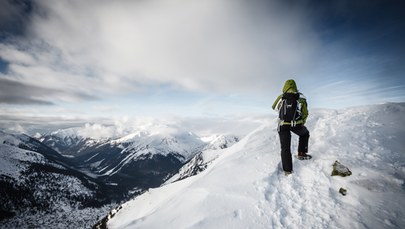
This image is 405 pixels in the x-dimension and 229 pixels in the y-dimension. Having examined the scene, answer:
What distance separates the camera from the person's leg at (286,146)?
8.80 metres

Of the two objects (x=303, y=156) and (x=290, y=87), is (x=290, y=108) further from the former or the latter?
(x=303, y=156)

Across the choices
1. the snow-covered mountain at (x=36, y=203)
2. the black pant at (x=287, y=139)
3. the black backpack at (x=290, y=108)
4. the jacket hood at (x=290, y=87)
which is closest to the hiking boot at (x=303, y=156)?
the black pant at (x=287, y=139)

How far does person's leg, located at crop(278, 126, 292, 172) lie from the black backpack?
0.55m

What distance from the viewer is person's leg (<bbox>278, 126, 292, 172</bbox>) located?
28.9 feet

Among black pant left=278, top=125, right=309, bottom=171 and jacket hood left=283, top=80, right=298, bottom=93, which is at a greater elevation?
jacket hood left=283, top=80, right=298, bottom=93

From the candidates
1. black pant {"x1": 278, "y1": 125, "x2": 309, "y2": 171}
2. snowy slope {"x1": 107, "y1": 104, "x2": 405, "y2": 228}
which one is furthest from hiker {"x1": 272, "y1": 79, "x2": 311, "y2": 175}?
snowy slope {"x1": 107, "y1": 104, "x2": 405, "y2": 228}

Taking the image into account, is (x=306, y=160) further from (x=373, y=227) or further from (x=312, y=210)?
(x=373, y=227)

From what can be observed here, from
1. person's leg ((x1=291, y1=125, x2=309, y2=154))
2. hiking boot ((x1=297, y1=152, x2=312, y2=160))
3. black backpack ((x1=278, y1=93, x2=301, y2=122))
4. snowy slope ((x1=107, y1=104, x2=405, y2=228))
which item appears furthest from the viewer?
hiking boot ((x1=297, y1=152, x2=312, y2=160))

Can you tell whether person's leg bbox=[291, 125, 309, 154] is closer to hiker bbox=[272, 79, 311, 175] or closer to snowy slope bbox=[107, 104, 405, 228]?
hiker bbox=[272, 79, 311, 175]

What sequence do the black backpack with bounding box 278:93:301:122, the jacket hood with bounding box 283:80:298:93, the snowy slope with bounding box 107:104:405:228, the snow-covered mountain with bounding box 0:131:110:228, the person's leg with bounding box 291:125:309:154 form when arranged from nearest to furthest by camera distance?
the snowy slope with bounding box 107:104:405:228 → the black backpack with bounding box 278:93:301:122 → the jacket hood with bounding box 283:80:298:93 → the person's leg with bounding box 291:125:309:154 → the snow-covered mountain with bounding box 0:131:110:228

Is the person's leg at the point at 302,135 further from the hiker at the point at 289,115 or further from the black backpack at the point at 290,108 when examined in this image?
the black backpack at the point at 290,108

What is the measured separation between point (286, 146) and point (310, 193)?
2.13 m

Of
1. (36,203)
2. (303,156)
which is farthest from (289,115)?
(36,203)

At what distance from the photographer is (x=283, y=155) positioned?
9055 millimetres
